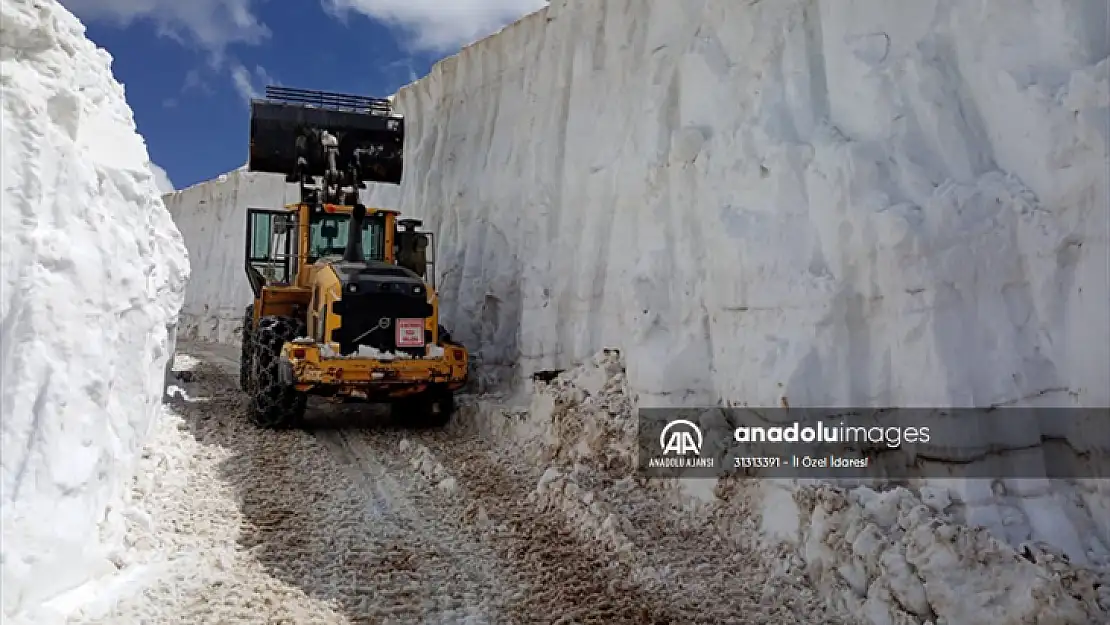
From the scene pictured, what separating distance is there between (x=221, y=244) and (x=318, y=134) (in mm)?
16758

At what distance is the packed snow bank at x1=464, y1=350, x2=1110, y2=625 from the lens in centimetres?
384

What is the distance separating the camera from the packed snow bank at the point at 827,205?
474 centimetres

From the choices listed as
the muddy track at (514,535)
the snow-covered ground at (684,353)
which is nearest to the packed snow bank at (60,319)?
the snow-covered ground at (684,353)

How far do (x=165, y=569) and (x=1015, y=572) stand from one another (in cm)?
462

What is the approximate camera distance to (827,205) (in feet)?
19.1

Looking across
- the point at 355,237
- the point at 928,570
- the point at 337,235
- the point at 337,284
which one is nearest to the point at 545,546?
the point at 928,570

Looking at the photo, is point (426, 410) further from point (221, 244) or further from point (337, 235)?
point (221, 244)

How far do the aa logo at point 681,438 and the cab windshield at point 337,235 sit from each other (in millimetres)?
4677

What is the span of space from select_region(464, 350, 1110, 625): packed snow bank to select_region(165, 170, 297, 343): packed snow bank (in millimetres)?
17722

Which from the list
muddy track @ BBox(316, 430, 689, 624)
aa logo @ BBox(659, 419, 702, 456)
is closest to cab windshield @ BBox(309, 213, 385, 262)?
muddy track @ BBox(316, 430, 689, 624)

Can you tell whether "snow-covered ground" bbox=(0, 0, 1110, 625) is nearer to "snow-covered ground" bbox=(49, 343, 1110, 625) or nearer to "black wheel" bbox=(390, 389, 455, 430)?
"snow-covered ground" bbox=(49, 343, 1110, 625)

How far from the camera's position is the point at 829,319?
219 inches

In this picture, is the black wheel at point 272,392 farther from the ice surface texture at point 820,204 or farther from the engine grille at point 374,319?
the ice surface texture at point 820,204

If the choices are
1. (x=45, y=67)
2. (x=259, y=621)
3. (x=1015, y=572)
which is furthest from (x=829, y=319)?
(x=45, y=67)
